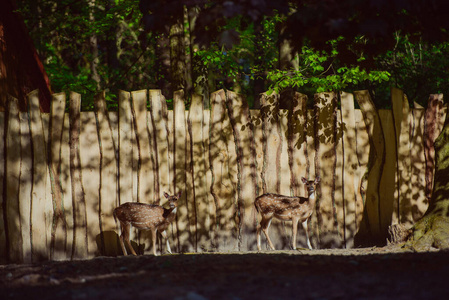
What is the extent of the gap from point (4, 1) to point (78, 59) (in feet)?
45.3

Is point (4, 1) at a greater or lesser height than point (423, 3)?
greater

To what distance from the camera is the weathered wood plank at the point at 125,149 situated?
291 inches

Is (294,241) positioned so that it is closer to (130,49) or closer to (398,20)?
(398,20)

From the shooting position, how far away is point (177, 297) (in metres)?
3.74

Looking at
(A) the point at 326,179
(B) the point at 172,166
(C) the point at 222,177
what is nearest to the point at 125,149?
(B) the point at 172,166

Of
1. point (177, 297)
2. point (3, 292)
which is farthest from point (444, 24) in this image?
point (3, 292)

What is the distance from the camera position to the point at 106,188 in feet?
24.1

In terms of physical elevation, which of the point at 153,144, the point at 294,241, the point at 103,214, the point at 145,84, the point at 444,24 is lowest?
the point at 294,241

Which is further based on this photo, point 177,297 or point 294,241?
point 294,241

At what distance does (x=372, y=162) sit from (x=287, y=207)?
5.46 ft

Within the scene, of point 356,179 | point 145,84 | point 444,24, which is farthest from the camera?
point 145,84

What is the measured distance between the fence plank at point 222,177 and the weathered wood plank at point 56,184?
216cm

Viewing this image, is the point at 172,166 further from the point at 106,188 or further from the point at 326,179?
the point at 326,179

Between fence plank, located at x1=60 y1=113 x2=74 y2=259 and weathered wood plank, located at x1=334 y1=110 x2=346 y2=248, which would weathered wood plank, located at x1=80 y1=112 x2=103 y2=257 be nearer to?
fence plank, located at x1=60 y1=113 x2=74 y2=259
